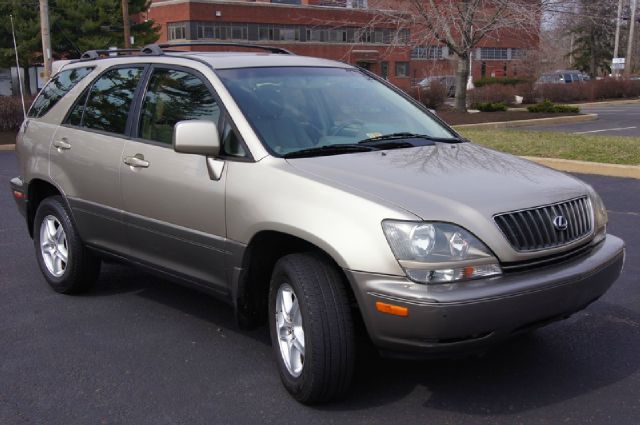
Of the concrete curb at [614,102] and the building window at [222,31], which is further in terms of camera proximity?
the building window at [222,31]

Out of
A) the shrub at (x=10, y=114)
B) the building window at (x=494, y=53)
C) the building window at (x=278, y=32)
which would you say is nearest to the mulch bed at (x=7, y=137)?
the shrub at (x=10, y=114)

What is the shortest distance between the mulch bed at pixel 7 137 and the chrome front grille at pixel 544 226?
19143 mm

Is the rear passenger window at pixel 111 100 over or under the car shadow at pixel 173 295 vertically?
over

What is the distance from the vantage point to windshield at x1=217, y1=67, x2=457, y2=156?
4.45 metres

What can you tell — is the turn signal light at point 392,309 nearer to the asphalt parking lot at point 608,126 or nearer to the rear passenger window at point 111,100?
the rear passenger window at point 111,100

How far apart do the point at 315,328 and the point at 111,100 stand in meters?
2.69

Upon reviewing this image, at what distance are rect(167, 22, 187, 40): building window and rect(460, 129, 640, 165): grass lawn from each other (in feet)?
163

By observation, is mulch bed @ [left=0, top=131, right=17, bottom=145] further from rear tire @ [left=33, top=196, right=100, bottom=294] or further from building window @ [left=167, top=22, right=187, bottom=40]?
building window @ [left=167, top=22, right=187, bottom=40]

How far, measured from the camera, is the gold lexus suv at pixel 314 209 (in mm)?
3500

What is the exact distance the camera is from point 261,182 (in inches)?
161

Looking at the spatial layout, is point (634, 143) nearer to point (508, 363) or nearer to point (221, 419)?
point (508, 363)

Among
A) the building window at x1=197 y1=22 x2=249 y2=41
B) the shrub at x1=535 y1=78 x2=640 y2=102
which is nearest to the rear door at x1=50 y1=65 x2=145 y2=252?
the shrub at x1=535 y1=78 x2=640 y2=102

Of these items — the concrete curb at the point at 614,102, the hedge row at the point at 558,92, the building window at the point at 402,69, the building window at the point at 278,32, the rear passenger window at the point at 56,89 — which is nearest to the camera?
the rear passenger window at the point at 56,89

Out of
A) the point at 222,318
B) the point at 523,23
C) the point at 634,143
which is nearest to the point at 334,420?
the point at 222,318
